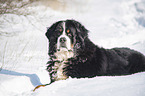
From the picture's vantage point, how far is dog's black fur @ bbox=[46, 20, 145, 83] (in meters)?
3.30

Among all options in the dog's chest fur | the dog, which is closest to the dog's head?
the dog

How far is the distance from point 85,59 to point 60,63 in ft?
2.13

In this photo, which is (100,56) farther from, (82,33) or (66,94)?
(66,94)

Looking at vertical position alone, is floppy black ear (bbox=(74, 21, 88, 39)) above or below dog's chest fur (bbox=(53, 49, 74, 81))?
above

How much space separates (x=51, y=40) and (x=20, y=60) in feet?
9.49

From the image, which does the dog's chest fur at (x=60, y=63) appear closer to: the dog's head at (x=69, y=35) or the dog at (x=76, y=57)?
the dog at (x=76, y=57)

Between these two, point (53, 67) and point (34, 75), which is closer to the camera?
point (53, 67)

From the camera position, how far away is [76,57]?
138 inches

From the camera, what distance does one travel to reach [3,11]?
238 inches

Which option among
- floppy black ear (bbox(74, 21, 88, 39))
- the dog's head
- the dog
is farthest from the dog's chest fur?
floppy black ear (bbox(74, 21, 88, 39))

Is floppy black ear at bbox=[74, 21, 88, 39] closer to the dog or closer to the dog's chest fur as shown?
the dog

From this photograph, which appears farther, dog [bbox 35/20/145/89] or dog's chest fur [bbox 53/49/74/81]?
dog's chest fur [bbox 53/49/74/81]

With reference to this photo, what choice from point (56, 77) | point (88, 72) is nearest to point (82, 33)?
point (88, 72)

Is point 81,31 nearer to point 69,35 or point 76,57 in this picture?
point 69,35
